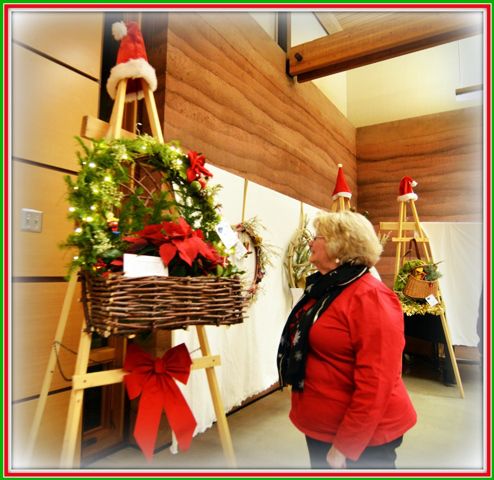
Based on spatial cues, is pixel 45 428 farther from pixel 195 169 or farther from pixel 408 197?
pixel 408 197

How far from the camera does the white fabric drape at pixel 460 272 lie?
13.1ft

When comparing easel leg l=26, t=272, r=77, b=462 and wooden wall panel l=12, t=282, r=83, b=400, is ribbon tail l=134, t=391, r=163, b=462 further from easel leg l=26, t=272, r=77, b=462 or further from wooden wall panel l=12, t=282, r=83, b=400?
wooden wall panel l=12, t=282, r=83, b=400

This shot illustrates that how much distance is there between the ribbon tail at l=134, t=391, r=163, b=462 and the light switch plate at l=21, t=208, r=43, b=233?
3.01 feet

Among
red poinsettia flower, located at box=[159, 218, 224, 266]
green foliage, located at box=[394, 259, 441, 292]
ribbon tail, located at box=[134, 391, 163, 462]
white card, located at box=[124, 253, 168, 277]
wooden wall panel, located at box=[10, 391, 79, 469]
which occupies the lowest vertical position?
wooden wall panel, located at box=[10, 391, 79, 469]

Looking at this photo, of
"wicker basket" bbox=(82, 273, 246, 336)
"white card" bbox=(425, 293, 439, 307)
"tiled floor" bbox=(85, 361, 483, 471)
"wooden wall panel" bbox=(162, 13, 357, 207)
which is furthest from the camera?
"white card" bbox=(425, 293, 439, 307)

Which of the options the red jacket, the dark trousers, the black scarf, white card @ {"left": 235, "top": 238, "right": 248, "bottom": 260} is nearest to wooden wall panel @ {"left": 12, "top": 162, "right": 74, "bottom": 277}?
white card @ {"left": 235, "top": 238, "right": 248, "bottom": 260}

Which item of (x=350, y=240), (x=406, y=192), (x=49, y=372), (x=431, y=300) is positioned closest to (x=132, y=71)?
(x=350, y=240)

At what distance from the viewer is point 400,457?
218 cm

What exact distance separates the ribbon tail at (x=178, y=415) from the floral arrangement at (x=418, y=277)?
243 cm

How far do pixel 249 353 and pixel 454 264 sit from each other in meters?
2.72

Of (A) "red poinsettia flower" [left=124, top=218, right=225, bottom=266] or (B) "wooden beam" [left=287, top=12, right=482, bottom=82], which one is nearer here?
(A) "red poinsettia flower" [left=124, top=218, right=225, bottom=266]

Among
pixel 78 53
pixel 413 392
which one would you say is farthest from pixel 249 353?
pixel 78 53

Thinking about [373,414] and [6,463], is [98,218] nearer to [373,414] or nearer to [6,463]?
[6,463]

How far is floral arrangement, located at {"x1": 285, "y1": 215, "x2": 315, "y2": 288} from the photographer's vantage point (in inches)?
121
